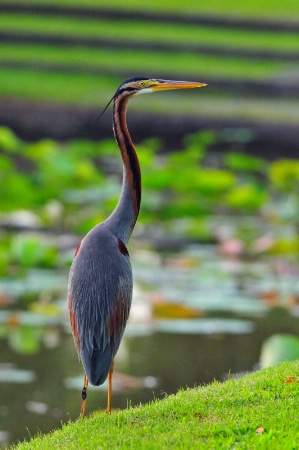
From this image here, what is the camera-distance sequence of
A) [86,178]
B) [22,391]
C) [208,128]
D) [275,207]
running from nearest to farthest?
[22,391] < [86,178] < [275,207] < [208,128]

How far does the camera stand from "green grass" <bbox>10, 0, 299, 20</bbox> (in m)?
23.1

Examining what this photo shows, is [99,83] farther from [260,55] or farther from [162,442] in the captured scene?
[162,442]

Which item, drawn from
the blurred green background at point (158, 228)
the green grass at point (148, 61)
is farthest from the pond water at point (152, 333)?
the green grass at point (148, 61)

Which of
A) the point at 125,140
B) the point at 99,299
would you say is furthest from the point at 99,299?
the point at 125,140

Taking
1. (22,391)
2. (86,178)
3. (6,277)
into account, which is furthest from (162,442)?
(86,178)

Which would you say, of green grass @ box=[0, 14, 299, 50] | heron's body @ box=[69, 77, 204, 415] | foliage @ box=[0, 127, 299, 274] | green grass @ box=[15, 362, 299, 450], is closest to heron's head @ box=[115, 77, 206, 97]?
heron's body @ box=[69, 77, 204, 415]

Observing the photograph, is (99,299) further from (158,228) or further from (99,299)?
(158,228)

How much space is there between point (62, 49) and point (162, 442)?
17813mm

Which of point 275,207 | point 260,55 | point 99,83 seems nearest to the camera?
point 275,207

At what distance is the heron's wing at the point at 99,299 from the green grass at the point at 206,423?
0.85ft

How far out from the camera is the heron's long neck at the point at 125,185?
484 centimetres

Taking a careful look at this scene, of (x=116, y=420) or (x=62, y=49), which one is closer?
(x=116, y=420)

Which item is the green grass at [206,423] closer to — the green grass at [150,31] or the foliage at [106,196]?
the foliage at [106,196]

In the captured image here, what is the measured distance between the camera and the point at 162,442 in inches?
155
